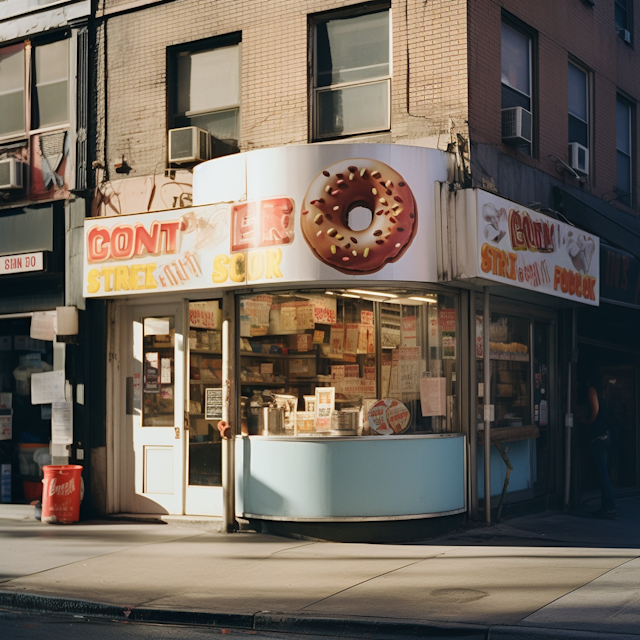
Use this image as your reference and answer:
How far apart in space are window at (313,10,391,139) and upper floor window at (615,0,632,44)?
6101 mm

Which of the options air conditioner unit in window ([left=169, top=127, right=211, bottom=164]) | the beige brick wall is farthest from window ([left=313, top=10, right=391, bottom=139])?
air conditioner unit in window ([left=169, top=127, right=211, bottom=164])

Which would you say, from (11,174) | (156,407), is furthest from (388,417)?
(11,174)

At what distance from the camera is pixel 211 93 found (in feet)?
41.2

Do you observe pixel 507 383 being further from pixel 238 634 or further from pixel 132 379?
pixel 238 634

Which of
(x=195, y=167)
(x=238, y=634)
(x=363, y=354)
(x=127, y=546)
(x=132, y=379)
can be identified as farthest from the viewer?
(x=132, y=379)

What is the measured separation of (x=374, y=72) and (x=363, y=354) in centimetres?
350

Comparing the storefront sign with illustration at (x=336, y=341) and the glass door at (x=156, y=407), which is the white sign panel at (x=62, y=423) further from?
the storefront sign with illustration at (x=336, y=341)

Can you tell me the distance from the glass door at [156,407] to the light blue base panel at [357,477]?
5.59 feet

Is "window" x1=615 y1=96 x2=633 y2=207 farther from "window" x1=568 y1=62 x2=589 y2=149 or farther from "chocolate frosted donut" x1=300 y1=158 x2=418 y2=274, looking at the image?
"chocolate frosted donut" x1=300 y1=158 x2=418 y2=274

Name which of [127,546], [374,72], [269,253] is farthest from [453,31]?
[127,546]

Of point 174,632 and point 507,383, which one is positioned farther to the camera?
point 507,383

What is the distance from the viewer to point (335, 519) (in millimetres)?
10383

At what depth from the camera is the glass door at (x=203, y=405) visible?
11766mm

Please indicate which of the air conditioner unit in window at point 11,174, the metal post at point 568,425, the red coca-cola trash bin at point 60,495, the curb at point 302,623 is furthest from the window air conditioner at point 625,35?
the curb at point 302,623
